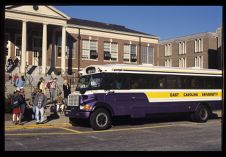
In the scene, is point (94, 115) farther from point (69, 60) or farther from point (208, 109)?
point (69, 60)

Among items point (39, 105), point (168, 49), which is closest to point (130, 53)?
point (39, 105)

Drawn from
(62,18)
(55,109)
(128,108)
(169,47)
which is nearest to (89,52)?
(62,18)

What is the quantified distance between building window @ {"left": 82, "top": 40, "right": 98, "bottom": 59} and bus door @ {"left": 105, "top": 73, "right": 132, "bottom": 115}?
26745mm

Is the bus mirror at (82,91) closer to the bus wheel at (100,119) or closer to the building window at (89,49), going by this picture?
the bus wheel at (100,119)

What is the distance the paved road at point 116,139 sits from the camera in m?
10.8

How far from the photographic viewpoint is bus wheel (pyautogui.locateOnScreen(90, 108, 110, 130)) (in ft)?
50.4

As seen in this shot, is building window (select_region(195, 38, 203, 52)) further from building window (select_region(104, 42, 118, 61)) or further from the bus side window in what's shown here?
the bus side window

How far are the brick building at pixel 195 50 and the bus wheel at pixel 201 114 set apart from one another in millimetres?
44656

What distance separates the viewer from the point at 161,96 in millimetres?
17719

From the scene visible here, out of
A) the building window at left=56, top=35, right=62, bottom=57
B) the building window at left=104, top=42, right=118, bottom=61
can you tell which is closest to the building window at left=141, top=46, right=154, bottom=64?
the building window at left=104, top=42, right=118, bottom=61

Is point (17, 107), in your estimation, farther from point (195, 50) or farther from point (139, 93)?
point (195, 50)

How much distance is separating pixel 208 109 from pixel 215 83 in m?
1.69

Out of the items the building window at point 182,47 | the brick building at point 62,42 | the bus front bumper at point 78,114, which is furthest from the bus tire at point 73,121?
the building window at point 182,47

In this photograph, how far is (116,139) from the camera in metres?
12.7
